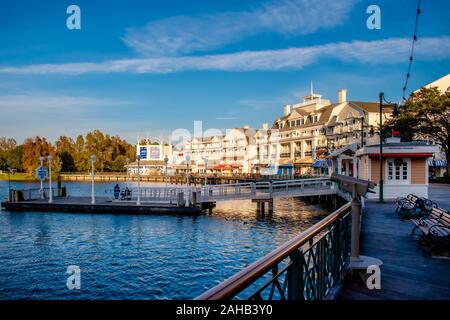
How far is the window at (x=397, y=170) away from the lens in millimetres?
25484

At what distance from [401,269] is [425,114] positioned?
43.6 meters

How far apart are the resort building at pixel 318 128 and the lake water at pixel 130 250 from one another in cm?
3130

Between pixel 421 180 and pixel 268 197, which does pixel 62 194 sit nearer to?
pixel 268 197

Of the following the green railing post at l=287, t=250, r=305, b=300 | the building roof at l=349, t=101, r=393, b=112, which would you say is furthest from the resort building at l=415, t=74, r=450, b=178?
the green railing post at l=287, t=250, r=305, b=300

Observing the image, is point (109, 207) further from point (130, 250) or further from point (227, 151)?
point (227, 151)

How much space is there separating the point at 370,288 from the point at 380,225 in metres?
7.81

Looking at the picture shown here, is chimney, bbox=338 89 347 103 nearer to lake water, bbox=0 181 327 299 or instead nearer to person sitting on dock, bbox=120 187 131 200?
lake water, bbox=0 181 327 299

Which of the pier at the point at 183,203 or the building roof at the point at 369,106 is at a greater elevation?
the building roof at the point at 369,106

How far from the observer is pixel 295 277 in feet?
12.8

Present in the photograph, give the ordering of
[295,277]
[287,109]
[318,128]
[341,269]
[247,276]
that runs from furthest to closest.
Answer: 1. [287,109]
2. [318,128]
3. [341,269]
4. [295,277]
5. [247,276]

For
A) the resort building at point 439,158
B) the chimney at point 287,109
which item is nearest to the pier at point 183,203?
the resort building at point 439,158

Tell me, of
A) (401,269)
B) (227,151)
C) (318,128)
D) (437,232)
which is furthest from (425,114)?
(227,151)

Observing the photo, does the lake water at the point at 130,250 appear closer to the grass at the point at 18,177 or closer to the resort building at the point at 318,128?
the resort building at the point at 318,128

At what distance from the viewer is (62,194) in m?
41.9
